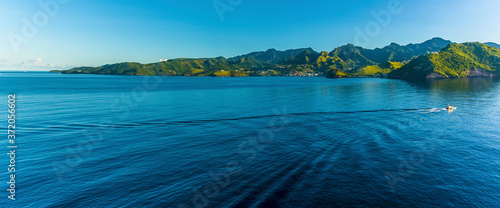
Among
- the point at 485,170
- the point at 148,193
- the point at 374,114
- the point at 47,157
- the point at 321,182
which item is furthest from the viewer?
the point at 374,114

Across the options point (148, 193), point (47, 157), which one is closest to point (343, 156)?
point (148, 193)

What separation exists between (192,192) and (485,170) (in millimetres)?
44003

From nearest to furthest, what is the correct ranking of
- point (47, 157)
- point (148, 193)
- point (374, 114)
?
point (148, 193), point (47, 157), point (374, 114)

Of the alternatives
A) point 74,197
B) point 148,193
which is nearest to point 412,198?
point 148,193

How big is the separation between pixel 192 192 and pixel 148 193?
18.0 feet

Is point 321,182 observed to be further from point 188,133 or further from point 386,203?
point 188,133

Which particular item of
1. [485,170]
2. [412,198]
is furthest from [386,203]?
[485,170]

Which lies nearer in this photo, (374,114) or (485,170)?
(485,170)

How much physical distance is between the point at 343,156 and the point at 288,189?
15704 mm

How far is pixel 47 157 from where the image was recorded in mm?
37812

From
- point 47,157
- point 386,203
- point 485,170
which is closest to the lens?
point 386,203

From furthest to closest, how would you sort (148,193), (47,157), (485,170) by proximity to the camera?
(47,157), (485,170), (148,193)

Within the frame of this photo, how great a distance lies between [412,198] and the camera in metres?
26.7

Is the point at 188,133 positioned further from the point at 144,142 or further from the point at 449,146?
the point at 449,146
